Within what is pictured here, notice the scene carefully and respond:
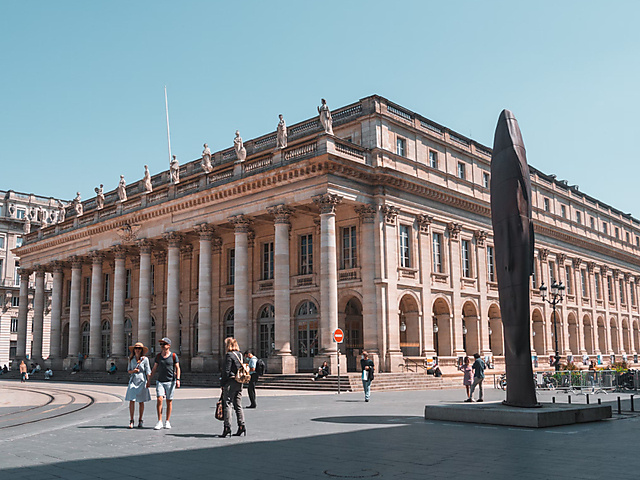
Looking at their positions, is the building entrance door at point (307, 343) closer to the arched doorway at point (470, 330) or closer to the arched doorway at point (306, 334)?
the arched doorway at point (306, 334)

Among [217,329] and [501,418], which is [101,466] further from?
[217,329]

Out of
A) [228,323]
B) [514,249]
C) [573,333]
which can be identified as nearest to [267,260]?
[228,323]

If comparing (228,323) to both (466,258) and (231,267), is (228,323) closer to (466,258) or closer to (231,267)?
(231,267)

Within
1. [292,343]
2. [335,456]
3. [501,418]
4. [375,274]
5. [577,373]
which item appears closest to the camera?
[335,456]

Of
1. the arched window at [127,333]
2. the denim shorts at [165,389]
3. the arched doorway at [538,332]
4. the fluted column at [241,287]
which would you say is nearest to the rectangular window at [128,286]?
the arched window at [127,333]

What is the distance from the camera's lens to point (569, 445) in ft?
34.3

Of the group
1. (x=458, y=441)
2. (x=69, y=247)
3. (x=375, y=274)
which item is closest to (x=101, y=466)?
(x=458, y=441)

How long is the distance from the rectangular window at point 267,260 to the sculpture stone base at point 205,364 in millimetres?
6187

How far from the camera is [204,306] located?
38.1 metres

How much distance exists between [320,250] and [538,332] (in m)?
23.8

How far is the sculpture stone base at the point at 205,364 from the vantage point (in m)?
38.0

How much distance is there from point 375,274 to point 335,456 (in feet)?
81.1

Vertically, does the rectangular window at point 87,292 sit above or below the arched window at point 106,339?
above

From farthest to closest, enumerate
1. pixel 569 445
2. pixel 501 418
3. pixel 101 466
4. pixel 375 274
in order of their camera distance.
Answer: pixel 375 274 → pixel 501 418 → pixel 569 445 → pixel 101 466
